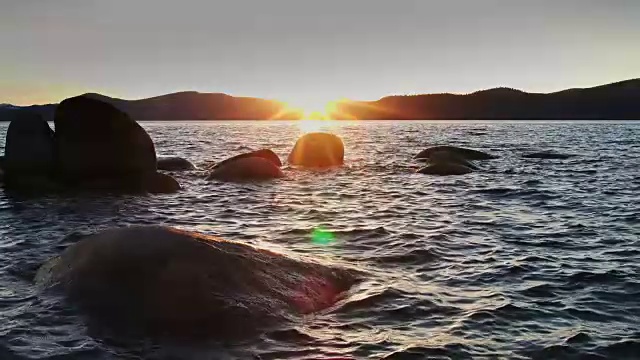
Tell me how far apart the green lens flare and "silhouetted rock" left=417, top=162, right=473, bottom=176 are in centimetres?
1460

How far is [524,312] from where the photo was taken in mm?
8086

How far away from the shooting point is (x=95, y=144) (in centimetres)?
2184

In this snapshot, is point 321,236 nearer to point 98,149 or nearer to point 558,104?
point 98,149

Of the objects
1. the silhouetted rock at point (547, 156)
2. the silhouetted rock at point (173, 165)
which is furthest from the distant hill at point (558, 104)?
the silhouetted rock at point (173, 165)

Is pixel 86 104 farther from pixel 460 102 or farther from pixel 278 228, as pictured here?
pixel 460 102

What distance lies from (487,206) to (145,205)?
1094 centimetres

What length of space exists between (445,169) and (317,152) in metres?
8.44

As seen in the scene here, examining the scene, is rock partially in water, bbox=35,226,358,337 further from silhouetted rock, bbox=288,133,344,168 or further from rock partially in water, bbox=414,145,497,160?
rock partially in water, bbox=414,145,497,160

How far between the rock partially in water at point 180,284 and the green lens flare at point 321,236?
368cm

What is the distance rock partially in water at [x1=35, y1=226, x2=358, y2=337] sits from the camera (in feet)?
23.2

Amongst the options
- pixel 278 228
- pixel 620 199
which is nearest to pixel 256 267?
pixel 278 228

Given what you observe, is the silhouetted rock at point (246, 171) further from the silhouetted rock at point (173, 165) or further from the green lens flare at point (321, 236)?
the green lens flare at point (321, 236)

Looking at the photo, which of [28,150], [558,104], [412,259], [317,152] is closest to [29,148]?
[28,150]

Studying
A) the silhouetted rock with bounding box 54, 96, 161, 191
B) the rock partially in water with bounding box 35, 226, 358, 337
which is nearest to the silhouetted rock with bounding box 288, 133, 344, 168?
the silhouetted rock with bounding box 54, 96, 161, 191
